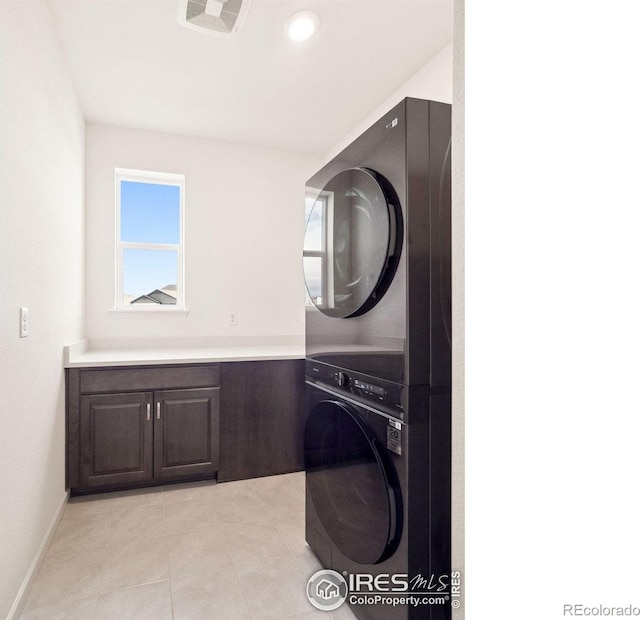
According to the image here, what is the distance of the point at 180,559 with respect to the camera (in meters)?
1.99

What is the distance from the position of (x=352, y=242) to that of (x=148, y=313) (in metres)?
2.41

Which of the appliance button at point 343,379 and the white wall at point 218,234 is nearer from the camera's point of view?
the appliance button at point 343,379

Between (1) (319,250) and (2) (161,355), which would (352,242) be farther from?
(2) (161,355)

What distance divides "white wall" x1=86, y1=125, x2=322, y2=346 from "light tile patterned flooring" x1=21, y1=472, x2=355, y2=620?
1.32 meters

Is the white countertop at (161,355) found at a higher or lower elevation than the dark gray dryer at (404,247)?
lower

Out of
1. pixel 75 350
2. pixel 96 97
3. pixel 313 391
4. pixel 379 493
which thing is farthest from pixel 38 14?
pixel 379 493

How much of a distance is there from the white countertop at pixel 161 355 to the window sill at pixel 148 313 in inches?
10.0

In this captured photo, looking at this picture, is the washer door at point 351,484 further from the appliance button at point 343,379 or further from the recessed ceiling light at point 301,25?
the recessed ceiling light at point 301,25
